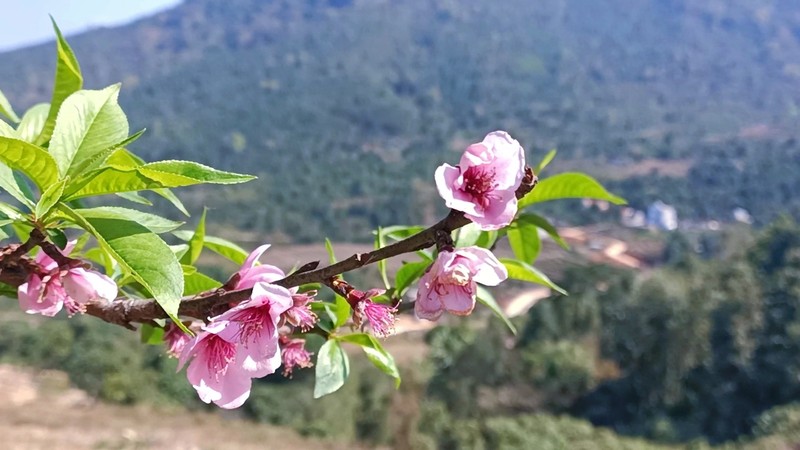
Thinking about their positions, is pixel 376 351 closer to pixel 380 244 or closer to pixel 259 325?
pixel 380 244

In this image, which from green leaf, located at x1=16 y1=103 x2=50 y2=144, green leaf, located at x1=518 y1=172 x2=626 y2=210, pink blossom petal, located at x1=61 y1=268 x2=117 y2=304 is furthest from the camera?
green leaf, located at x1=16 y1=103 x2=50 y2=144

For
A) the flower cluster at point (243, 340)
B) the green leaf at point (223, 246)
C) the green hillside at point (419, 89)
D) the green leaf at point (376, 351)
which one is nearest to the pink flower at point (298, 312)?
the flower cluster at point (243, 340)

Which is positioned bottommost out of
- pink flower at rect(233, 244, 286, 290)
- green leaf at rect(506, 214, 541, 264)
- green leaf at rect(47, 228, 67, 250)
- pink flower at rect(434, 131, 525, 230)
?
green leaf at rect(506, 214, 541, 264)

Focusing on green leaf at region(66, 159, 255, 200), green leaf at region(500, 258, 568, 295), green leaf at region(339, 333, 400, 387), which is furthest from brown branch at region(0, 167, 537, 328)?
green leaf at region(500, 258, 568, 295)

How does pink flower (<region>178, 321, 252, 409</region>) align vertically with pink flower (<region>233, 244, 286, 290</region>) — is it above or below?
below

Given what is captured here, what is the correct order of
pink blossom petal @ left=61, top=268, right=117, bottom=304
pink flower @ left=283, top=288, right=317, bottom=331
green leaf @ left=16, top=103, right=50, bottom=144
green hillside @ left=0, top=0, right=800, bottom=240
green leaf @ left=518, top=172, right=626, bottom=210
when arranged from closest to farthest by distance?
pink flower @ left=283, top=288, right=317, bottom=331 → pink blossom petal @ left=61, top=268, right=117, bottom=304 → green leaf @ left=518, top=172, right=626, bottom=210 → green leaf @ left=16, top=103, right=50, bottom=144 → green hillside @ left=0, top=0, right=800, bottom=240

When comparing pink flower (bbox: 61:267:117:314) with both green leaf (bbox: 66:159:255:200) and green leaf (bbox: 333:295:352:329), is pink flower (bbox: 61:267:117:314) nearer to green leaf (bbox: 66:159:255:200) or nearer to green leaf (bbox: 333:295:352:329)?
green leaf (bbox: 66:159:255:200)
